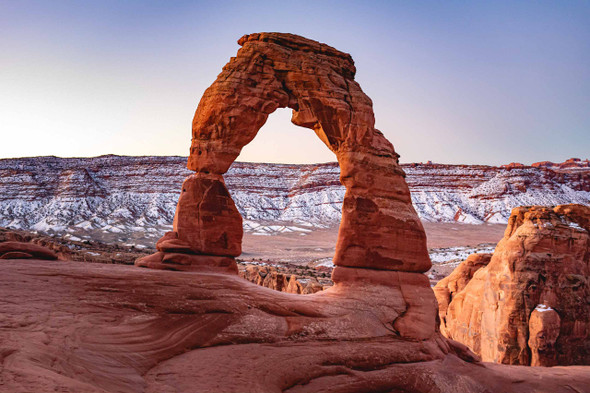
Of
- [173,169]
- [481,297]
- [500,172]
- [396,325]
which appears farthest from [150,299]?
[500,172]

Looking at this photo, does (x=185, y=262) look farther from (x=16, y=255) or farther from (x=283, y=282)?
(x=283, y=282)

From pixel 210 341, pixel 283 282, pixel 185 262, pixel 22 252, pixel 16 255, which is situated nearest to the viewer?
pixel 210 341

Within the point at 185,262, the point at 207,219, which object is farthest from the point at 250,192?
the point at 185,262

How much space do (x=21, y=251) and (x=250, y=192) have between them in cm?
9640

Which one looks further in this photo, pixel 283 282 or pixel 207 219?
pixel 283 282

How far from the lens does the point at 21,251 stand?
10.2 meters

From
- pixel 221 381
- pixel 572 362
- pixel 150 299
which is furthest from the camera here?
pixel 572 362

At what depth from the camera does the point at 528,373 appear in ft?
35.9

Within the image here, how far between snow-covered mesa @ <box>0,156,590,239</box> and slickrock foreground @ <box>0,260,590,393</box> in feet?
225

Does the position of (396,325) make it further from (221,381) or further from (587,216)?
(587,216)

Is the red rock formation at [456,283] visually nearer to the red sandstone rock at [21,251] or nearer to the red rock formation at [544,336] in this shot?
the red rock formation at [544,336]

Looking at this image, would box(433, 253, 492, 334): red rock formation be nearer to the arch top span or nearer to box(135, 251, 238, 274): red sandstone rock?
the arch top span

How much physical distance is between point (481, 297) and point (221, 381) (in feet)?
44.1

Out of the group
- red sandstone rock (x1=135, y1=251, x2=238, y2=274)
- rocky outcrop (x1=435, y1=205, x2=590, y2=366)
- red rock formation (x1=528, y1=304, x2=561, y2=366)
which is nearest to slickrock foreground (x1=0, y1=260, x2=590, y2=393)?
red sandstone rock (x1=135, y1=251, x2=238, y2=274)
